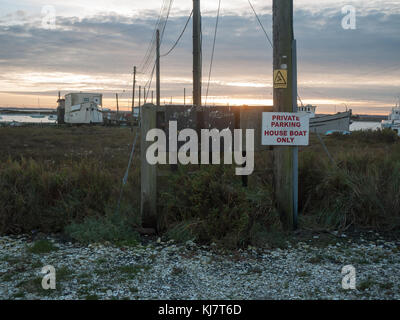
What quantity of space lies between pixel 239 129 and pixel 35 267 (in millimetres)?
3823

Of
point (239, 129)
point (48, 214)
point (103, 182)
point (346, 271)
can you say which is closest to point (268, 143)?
point (239, 129)

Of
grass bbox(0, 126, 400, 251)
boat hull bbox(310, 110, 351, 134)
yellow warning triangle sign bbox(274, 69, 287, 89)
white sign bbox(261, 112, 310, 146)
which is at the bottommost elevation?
grass bbox(0, 126, 400, 251)

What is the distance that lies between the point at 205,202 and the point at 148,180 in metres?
1.00

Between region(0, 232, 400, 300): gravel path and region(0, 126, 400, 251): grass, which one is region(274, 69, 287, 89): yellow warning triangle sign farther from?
region(0, 232, 400, 300): gravel path

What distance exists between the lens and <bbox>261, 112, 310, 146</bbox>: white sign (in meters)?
6.40

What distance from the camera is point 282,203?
6414 mm

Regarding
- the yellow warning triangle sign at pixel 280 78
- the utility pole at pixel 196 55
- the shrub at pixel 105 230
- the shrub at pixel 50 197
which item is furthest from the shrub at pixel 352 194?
the utility pole at pixel 196 55

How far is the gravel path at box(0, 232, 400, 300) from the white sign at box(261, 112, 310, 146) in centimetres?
162

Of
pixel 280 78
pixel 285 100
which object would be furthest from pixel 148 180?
pixel 280 78

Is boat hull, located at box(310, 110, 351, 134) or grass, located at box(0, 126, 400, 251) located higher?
boat hull, located at box(310, 110, 351, 134)

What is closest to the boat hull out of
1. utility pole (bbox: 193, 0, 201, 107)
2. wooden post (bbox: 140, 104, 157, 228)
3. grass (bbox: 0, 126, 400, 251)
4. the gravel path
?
utility pole (bbox: 193, 0, 201, 107)

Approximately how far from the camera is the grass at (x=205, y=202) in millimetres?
5797

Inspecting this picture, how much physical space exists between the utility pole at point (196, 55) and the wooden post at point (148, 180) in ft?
26.7
